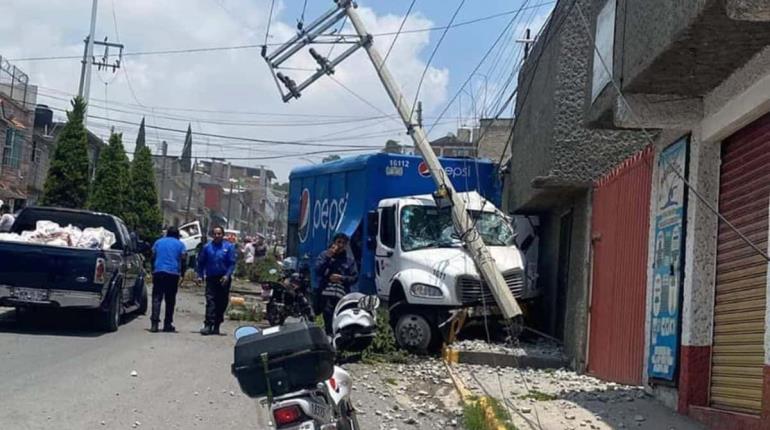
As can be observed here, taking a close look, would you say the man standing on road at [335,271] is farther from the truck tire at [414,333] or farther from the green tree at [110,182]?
the green tree at [110,182]

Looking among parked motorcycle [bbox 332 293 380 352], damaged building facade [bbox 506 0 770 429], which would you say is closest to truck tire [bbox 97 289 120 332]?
damaged building facade [bbox 506 0 770 429]

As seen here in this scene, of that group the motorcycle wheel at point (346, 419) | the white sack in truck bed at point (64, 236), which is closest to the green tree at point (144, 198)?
the white sack in truck bed at point (64, 236)

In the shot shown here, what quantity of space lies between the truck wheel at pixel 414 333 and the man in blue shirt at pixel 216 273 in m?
3.17

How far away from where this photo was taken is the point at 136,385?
9.94 m

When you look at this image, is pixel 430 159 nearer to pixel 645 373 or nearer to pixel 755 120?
pixel 645 373

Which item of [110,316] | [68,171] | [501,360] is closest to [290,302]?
[501,360]

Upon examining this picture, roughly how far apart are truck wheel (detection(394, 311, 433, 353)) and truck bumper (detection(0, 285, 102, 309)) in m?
Result: 4.61

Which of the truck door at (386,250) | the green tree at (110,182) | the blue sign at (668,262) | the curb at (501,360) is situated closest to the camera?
the blue sign at (668,262)

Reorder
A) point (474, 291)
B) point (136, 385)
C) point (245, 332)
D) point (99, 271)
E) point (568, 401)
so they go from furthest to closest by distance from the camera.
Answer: point (99, 271)
point (474, 291)
point (136, 385)
point (568, 401)
point (245, 332)

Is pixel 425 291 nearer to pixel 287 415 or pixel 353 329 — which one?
pixel 353 329

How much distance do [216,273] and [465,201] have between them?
13.7 ft

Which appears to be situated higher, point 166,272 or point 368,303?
point 368,303

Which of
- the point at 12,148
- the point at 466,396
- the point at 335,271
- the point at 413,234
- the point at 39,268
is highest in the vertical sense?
the point at 12,148

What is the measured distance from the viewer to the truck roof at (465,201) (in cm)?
1545
